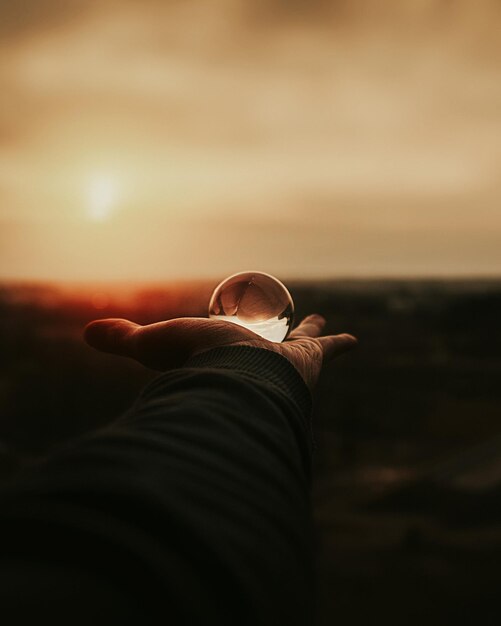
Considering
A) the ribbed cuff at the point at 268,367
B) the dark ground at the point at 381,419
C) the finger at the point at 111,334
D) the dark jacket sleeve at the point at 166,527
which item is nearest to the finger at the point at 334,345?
the finger at the point at 111,334

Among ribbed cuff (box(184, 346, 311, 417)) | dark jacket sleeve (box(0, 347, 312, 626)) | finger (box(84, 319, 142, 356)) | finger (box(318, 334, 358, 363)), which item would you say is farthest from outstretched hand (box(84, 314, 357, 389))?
dark jacket sleeve (box(0, 347, 312, 626))

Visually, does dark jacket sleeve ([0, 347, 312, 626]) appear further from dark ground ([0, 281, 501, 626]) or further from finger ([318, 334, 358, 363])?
dark ground ([0, 281, 501, 626])

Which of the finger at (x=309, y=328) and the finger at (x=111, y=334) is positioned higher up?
the finger at (x=111, y=334)

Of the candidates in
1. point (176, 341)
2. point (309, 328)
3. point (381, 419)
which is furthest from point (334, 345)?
point (381, 419)

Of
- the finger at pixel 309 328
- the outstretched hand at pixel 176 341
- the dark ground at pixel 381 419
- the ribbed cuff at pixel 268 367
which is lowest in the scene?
the dark ground at pixel 381 419

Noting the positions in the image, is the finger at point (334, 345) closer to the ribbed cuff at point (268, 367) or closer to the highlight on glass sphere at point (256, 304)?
the highlight on glass sphere at point (256, 304)

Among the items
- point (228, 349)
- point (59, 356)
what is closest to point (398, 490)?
point (59, 356)

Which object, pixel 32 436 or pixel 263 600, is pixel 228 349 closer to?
pixel 263 600
